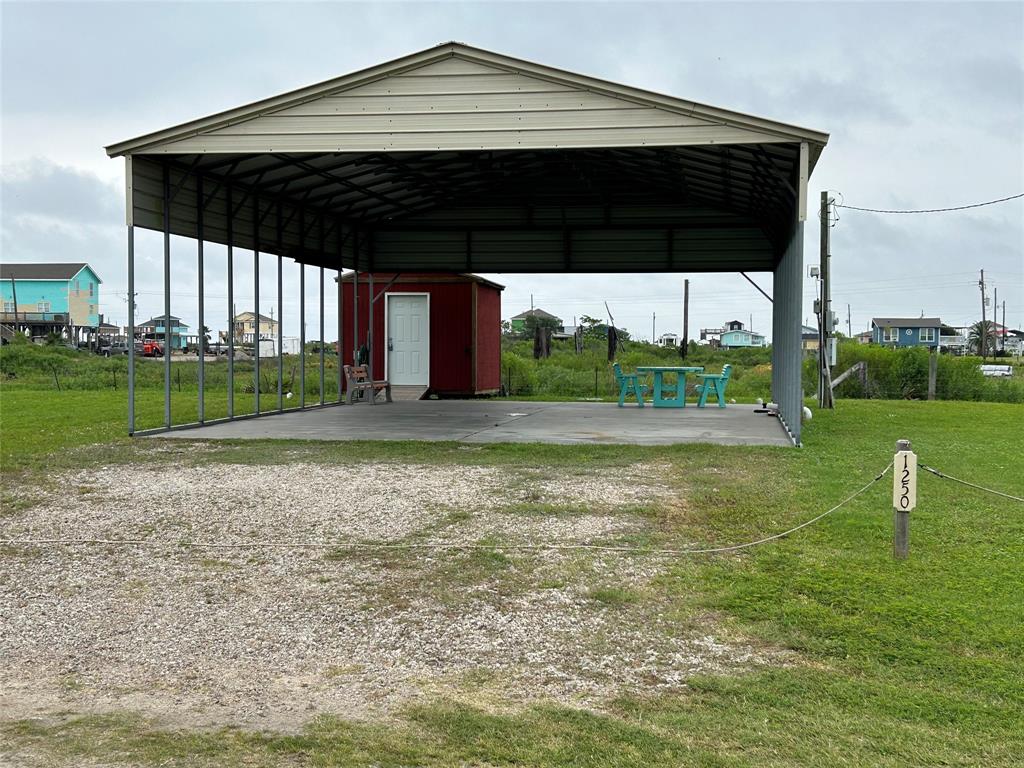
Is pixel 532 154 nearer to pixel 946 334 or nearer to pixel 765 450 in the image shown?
pixel 765 450

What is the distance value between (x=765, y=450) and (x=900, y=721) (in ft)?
25.0

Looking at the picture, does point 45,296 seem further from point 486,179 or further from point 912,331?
point 912,331

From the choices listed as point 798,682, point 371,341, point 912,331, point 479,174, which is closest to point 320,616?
point 798,682

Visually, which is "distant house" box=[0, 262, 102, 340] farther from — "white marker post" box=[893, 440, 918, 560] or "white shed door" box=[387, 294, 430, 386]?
"white marker post" box=[893, 440, 918, 560]

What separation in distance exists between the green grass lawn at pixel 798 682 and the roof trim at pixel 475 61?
12.8ft

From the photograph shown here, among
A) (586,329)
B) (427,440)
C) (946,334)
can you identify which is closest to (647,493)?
(427,440)

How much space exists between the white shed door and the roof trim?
10171 mm

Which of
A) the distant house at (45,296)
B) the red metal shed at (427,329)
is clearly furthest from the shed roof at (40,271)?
the red metal shed at (427,329)

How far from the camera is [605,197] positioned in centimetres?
1856

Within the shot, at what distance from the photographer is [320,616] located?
4.96 metres

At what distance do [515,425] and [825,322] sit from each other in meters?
7.72

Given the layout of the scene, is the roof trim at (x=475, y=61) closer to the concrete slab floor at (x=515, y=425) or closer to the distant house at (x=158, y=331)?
the concrete slab floor at (x=515, y=425)

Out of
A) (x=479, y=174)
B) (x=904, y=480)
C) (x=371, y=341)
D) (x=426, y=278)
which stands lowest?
(x=904, y=480)

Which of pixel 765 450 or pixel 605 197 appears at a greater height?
pixel 605 197
